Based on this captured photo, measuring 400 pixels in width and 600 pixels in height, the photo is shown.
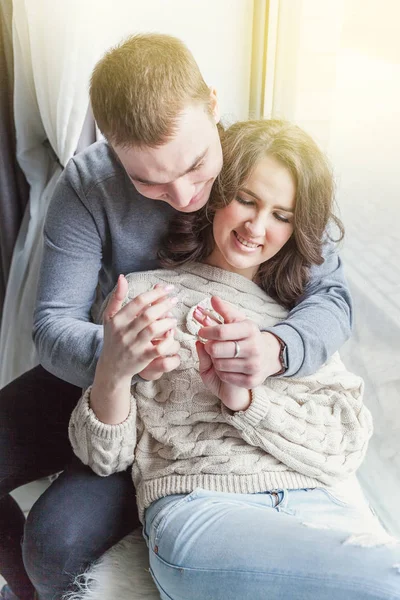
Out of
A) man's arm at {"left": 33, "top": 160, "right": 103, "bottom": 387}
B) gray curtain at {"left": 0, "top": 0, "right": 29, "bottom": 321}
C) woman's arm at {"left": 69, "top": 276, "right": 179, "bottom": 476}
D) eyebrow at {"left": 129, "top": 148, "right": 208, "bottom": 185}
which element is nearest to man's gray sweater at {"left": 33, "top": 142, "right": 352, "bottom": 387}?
man's arm at {"left": 33, "top": 160, "right": 103, "bottom": 387}

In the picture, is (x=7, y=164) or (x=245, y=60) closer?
(x=245, y=60)

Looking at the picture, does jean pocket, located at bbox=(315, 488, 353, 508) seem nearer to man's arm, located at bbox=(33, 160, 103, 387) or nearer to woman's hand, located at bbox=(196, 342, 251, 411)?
woman's hand, located at bbox=(196, 342, 251, 411)

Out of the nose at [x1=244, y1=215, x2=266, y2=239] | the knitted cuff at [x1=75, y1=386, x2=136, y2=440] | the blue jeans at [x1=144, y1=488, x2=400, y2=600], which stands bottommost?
the blue jeans at [x1=144, y1=488, x2=400, y2=600]

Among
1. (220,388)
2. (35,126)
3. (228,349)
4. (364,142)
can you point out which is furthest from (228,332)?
(35,126)

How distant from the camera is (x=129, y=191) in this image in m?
1.20

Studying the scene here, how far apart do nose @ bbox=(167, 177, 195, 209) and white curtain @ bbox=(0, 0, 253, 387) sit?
400mm

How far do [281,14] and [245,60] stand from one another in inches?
6.7

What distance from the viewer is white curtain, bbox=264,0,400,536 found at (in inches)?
46.1

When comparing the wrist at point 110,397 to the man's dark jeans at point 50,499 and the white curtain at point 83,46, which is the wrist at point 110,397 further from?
the white curtain at point 83,46

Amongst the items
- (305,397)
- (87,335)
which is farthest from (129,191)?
(305,397)

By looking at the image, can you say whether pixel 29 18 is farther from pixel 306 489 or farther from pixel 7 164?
pixel 306 489

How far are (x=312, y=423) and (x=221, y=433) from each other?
6.2 inches

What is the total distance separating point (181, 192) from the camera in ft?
3.27

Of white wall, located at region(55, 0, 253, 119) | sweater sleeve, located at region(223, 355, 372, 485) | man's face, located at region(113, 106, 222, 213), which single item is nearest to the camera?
man's face, located at region(113, 106, 222, 213)
